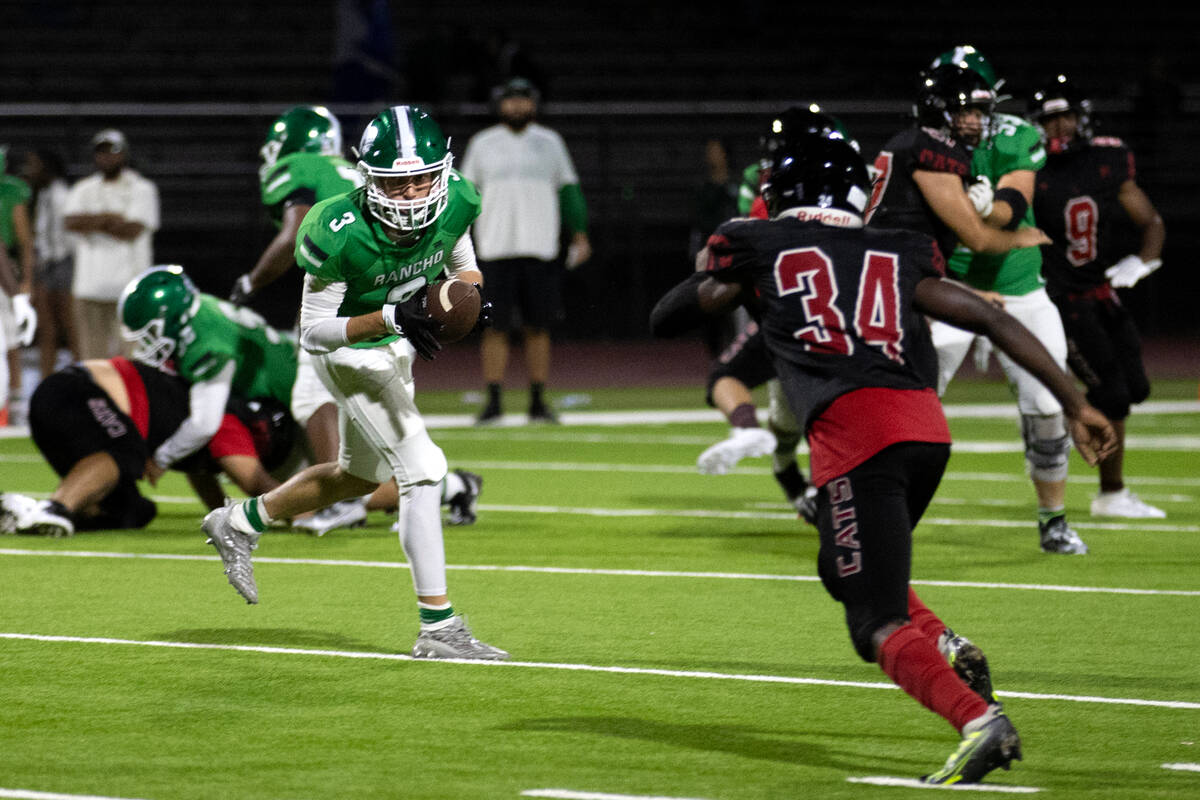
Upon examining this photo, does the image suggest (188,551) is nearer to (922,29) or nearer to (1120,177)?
(1120,177)

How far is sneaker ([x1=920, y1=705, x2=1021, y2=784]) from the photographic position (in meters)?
4.13

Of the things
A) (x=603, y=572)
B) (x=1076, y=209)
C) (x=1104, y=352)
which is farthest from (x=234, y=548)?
(x=1076, y=209)

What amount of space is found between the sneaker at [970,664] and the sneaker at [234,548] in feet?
8.37

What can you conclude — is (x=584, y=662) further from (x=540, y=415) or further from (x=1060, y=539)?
(x=540, y=415)

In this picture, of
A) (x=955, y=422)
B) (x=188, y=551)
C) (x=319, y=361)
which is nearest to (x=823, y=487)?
(x=319, y=361)

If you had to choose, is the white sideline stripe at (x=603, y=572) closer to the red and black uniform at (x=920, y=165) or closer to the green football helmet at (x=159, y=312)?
the green football helmet at (x=159, y=312)

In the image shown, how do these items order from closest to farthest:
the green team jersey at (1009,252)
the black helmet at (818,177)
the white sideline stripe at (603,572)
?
the black helmet at (818,177) → the white sideline stripe at (603,572) → the green team jersey at (1009,252)

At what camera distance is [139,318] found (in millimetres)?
8531

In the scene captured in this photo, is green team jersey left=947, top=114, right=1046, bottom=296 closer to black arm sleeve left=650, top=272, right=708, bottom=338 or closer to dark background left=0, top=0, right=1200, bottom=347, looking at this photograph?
black arm sleeve left=650, top=272, right=708, bottom=338

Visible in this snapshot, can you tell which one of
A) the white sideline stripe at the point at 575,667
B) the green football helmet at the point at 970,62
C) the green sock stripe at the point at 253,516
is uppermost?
the green football helmet at the point at 970,62

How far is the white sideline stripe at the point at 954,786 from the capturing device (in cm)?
428

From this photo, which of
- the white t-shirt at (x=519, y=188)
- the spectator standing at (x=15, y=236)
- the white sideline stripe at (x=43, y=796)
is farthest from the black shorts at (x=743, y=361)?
the spectator standing at (x=15, y=236)

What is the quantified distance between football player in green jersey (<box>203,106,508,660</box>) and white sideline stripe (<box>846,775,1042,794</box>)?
5.77ft

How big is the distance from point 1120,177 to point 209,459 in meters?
4.65
